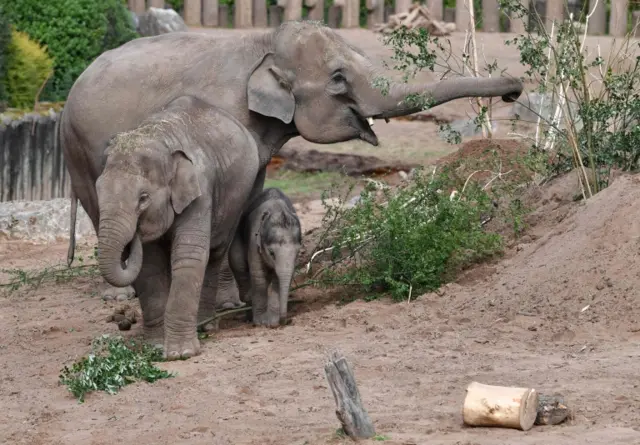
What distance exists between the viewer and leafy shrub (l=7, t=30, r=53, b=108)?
18.0 m

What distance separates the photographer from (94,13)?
19.5 metres

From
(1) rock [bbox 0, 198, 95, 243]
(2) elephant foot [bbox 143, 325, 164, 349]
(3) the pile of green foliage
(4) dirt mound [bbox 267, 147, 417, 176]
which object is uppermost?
(3) the pile of green foliage

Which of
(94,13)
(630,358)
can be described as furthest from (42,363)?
(94,13)

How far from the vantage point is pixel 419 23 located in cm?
2398

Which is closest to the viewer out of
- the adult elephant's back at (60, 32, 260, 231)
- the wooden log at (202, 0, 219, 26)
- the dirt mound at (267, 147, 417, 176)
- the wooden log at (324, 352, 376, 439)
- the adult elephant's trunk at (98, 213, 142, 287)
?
the wooden log at (324, 352, 376, 439)

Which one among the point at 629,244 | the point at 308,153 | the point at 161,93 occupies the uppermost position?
the point at 161,93

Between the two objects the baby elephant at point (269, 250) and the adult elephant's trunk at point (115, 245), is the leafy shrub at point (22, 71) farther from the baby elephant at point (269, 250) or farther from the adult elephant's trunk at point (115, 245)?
the adult elephant's trunk at point (115, 245)

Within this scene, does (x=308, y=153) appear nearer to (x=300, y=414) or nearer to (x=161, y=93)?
(x=161, y=93)

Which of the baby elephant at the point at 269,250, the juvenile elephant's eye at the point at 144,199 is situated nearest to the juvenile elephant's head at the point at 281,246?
the baby elephant at the point at 269,250

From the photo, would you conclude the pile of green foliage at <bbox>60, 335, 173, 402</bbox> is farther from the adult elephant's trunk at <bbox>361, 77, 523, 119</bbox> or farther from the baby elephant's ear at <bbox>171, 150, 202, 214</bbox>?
the adult elephant's trunk at <bbox>361, 77, 523, 119</bbox>

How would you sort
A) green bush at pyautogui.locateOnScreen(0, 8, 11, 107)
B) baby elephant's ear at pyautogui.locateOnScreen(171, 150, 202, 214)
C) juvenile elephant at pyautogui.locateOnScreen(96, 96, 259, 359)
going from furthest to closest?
green bush at pyautogui.locateOnScreen(0, 8, 11, 107) < baby elephant's ear at pyautogui.locateOnScreen(171, 150, 202, 214) < juvenile elephant at pyautogui.locateOnScreen(96, 96, 259, 359)

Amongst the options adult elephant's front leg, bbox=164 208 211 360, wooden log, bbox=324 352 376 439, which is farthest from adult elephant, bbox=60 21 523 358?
wooden log, bbox=324 352 376 439

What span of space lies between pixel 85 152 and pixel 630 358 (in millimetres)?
4690

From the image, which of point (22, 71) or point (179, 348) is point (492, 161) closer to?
point (179, 348)
